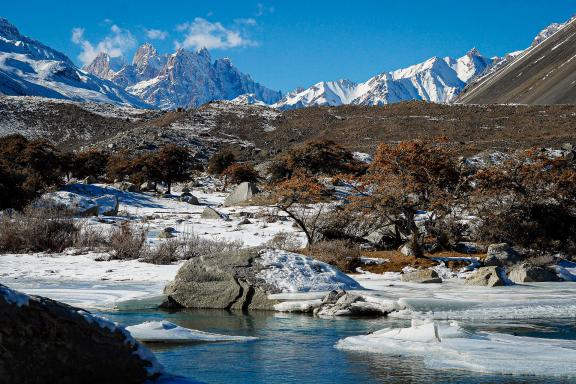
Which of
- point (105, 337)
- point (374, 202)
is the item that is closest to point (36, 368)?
point (105, 337)

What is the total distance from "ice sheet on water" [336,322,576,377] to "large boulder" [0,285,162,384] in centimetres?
342

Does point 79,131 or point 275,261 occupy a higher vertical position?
point 79,131

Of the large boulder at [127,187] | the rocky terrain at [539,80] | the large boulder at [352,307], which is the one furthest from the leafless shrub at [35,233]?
the rocky terrain at [539,80]

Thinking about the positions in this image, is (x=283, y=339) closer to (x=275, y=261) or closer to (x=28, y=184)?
(x=275, y=261)

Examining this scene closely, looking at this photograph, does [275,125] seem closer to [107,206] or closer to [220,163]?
[220,163]

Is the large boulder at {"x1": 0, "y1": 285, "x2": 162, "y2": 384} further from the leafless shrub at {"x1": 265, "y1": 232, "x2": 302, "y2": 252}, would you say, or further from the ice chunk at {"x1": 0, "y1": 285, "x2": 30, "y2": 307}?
the leafless shrub at {"x1": 265, "y1": 232, "x2": 302, "y2": 252}

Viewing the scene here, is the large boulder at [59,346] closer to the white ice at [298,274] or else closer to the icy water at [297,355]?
the icy water at [297,355]

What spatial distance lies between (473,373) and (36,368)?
4.41m

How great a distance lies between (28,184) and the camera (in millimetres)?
27594

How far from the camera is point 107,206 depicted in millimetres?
28328

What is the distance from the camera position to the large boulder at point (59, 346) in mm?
4578

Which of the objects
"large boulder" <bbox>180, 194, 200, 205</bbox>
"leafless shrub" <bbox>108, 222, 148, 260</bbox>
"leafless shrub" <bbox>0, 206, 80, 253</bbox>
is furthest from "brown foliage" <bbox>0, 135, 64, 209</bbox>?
"leafless shrub" <bbox>108, 222, 148, 260</bbox>

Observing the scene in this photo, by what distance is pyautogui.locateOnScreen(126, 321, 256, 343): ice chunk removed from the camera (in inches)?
325

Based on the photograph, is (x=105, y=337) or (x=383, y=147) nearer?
(x=105, y=337)
